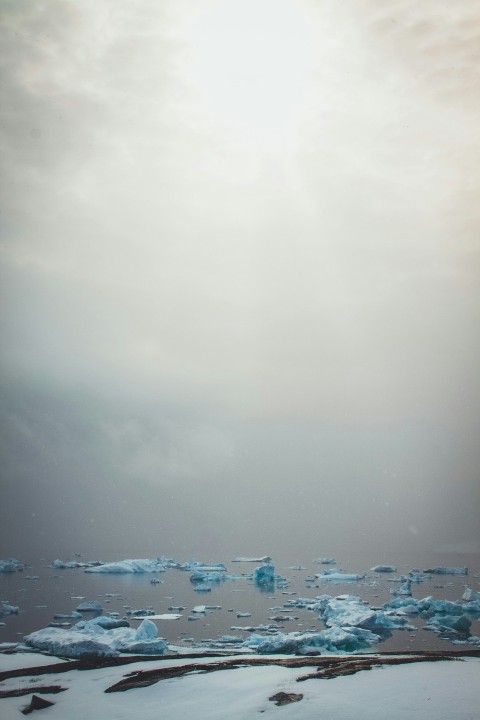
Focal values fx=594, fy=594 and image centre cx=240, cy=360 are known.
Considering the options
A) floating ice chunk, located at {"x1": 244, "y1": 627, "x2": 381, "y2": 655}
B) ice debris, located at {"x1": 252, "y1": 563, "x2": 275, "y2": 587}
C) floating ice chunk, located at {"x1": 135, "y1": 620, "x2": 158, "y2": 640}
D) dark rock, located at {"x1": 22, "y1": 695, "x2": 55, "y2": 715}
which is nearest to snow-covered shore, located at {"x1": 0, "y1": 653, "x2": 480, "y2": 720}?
dark rock, located at {"x1": 22, "y1": 695, "x2": 55, "y2": 715}

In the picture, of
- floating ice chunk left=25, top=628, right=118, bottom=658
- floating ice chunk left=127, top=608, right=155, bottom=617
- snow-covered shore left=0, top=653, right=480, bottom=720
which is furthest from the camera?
floating ice chunk left=127, top=608, right=155, bottom=617

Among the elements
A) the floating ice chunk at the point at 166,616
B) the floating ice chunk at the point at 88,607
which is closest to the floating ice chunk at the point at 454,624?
the floating ice chunk at the point at 166,616

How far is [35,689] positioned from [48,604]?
3173 cm

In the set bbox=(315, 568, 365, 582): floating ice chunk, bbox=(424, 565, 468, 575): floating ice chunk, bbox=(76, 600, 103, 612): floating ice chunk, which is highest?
bbox=(76, 600, 103, 612): floating ice chunk

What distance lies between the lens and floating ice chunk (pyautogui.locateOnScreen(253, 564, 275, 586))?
65.6 m

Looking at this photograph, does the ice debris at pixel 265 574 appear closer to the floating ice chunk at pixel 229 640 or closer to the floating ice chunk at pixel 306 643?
the floating ice chunk at pixel 229 640

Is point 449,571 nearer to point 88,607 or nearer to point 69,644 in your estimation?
point 88,607

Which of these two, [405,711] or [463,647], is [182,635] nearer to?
[463,647]

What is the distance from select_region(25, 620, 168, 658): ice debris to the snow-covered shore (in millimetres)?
4028

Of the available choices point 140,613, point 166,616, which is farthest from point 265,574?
point 166,616

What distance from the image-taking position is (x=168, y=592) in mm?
55469

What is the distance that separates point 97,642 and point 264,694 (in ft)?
36.3

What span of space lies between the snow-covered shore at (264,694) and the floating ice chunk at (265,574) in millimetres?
49134

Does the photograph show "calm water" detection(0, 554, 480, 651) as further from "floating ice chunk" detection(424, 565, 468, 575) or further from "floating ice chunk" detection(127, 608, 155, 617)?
"floating ice chunk" detection(424, 565, 468, 575)
